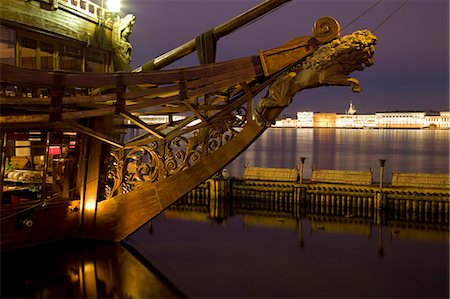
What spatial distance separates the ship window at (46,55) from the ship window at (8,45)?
0.58 m

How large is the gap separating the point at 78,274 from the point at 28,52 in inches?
170

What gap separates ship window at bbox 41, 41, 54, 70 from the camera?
8.06 m

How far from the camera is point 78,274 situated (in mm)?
8273

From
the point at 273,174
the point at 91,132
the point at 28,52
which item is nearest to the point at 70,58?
the point at 28,52

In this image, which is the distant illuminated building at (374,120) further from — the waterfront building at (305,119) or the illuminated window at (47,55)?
the illuminated window at (47,55)

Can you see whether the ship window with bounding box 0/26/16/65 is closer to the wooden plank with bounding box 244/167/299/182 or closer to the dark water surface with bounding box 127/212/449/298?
the dark water surface with bounding box 127/212/449/298

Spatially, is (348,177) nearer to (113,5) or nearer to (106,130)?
(106,130)

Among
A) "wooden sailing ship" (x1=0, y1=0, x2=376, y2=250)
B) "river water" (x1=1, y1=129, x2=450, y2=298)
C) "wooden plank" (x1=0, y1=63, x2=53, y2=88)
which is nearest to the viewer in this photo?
"wooden plank" (x1=0, y1=63, x2=53, y2=88)

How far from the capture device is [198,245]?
1137cm

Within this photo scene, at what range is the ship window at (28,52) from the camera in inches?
304

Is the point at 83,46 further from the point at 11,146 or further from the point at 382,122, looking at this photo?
the point at 382,122

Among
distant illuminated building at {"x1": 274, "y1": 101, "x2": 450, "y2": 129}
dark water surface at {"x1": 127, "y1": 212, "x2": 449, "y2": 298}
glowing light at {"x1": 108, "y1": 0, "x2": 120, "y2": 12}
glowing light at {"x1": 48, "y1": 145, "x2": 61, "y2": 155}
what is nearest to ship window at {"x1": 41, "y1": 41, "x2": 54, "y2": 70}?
glowing light at {"x1": 48, "y1": 145, "x2": 61, "y2": 155}

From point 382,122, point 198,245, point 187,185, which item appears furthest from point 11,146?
point 382,122

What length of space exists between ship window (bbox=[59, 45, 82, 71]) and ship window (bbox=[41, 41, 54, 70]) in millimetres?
190
